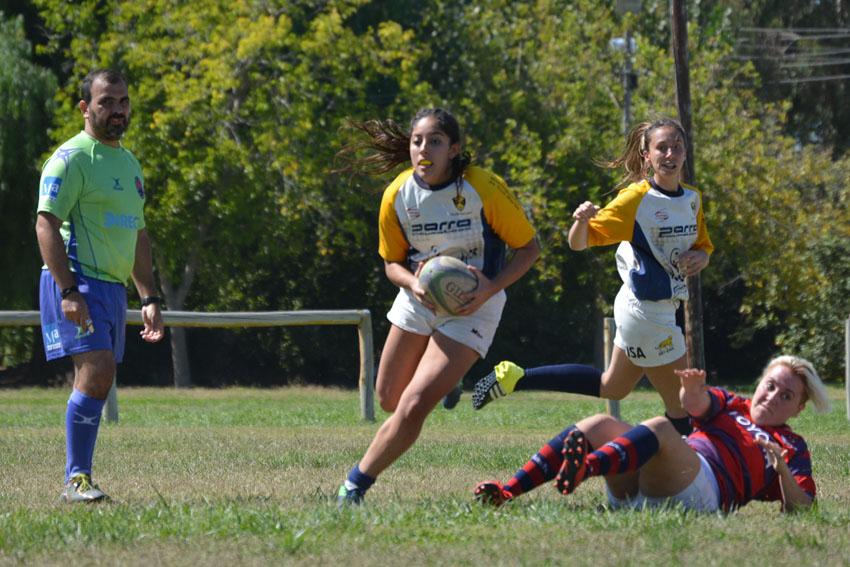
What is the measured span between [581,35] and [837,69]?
434 inches

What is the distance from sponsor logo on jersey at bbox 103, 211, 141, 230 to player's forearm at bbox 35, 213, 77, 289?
0.99 feet

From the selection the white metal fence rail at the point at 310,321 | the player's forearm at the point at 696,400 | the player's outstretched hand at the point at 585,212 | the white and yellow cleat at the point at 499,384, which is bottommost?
the white metal fence rail at the point at 310,321

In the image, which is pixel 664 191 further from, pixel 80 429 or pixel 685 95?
pixel 685 95

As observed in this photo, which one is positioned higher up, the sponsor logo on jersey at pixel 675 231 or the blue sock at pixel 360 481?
the sponsor logo on jersey at pixel 675 231

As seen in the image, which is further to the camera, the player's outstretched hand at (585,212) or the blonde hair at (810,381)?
the player's outstretched hand at (585,212)

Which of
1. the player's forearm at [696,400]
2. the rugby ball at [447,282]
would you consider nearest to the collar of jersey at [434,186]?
the rugby ball at [447,282]

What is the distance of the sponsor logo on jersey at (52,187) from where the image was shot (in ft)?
23.3

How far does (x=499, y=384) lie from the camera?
28.7 feet

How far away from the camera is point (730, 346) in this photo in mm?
38344

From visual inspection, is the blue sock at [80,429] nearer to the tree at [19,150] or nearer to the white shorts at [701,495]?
the white shorts at [701,495]

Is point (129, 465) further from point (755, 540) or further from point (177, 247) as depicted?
point (177, 247)

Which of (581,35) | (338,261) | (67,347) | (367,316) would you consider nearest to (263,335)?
(338,261)

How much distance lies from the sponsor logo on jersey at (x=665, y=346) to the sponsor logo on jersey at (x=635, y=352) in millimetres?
105

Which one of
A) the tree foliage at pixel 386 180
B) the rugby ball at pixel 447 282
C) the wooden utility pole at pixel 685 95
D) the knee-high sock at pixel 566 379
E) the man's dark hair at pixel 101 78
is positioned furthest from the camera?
the tree foliage at pixel 386 180
